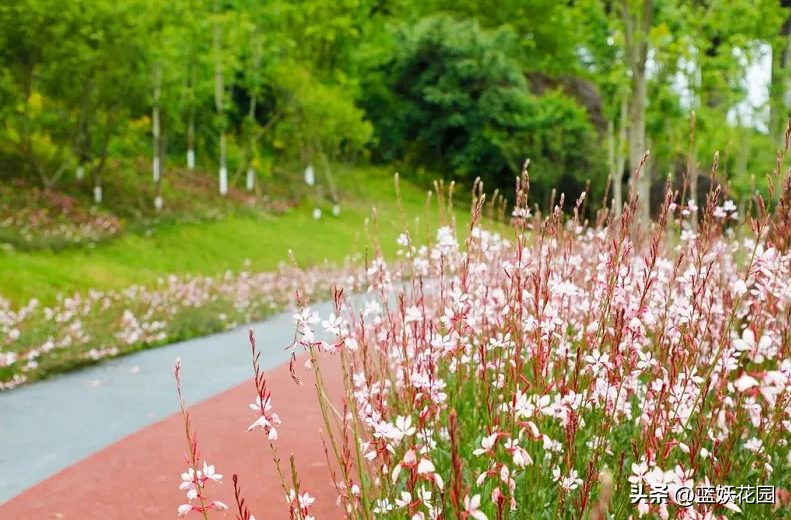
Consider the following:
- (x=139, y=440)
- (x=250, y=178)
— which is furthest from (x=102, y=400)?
(x=250, y=178)

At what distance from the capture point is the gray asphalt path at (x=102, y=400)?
4.99 metres

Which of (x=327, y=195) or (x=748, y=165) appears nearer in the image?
(x=748, y=165)

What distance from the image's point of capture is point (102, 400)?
6531 mm

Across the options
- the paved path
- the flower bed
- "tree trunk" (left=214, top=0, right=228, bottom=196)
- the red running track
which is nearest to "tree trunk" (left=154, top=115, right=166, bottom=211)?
"tree trunk" (left=214, top=0, right=228, bottom=196)

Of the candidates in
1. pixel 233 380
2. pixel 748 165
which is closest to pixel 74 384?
pixel 233 380

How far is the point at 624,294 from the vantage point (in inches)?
99.8

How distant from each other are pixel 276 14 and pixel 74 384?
2265 centimetres

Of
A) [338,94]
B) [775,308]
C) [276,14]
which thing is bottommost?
[775,308]

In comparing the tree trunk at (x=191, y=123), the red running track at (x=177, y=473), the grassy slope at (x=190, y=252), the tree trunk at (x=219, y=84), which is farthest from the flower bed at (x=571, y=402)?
the tree trunk at (x=219, y=84)

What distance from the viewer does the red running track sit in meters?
3.63

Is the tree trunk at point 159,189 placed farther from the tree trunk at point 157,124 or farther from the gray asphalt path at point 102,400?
the gray asphalt path at point 102,400

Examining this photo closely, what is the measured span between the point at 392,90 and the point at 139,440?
101 ft

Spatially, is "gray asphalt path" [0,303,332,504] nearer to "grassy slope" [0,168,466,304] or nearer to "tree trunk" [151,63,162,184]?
"grassy slope" [0,168,466,304]

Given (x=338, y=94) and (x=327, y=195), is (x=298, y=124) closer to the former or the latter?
(x=338, y=94)
